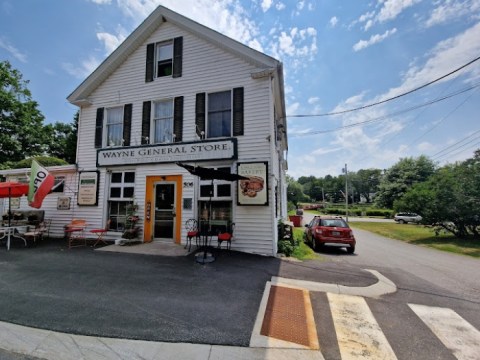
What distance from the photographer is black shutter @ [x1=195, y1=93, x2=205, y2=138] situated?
350 inches

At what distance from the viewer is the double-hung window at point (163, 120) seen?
948 centimetres

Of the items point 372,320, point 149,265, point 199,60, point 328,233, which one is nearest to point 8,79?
point 199,60

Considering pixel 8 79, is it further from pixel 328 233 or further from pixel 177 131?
pixel 328 233

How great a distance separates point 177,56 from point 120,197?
6.26m

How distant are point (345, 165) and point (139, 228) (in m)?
22.7

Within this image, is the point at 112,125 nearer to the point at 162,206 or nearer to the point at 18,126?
the point at 162,206

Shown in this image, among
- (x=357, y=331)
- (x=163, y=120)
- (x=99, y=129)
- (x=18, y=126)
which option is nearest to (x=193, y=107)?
(x=163, y=120)

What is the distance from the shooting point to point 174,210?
8.89 metres

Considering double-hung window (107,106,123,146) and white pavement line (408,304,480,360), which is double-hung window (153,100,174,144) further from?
white pavement line (408,304,480,360)

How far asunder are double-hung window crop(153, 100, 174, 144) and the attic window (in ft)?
4.33

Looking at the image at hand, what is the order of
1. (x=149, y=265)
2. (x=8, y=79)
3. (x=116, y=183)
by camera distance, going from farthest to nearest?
(x=8, y=79) < (x=116, y=183) < (x=149, y=265)

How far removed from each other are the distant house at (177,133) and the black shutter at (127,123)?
45mm

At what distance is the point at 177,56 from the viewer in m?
9.55

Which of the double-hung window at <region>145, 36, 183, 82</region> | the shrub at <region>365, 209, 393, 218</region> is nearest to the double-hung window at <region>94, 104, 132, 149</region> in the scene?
the double-hung window at <region>145, 36, 183, 82</region>
